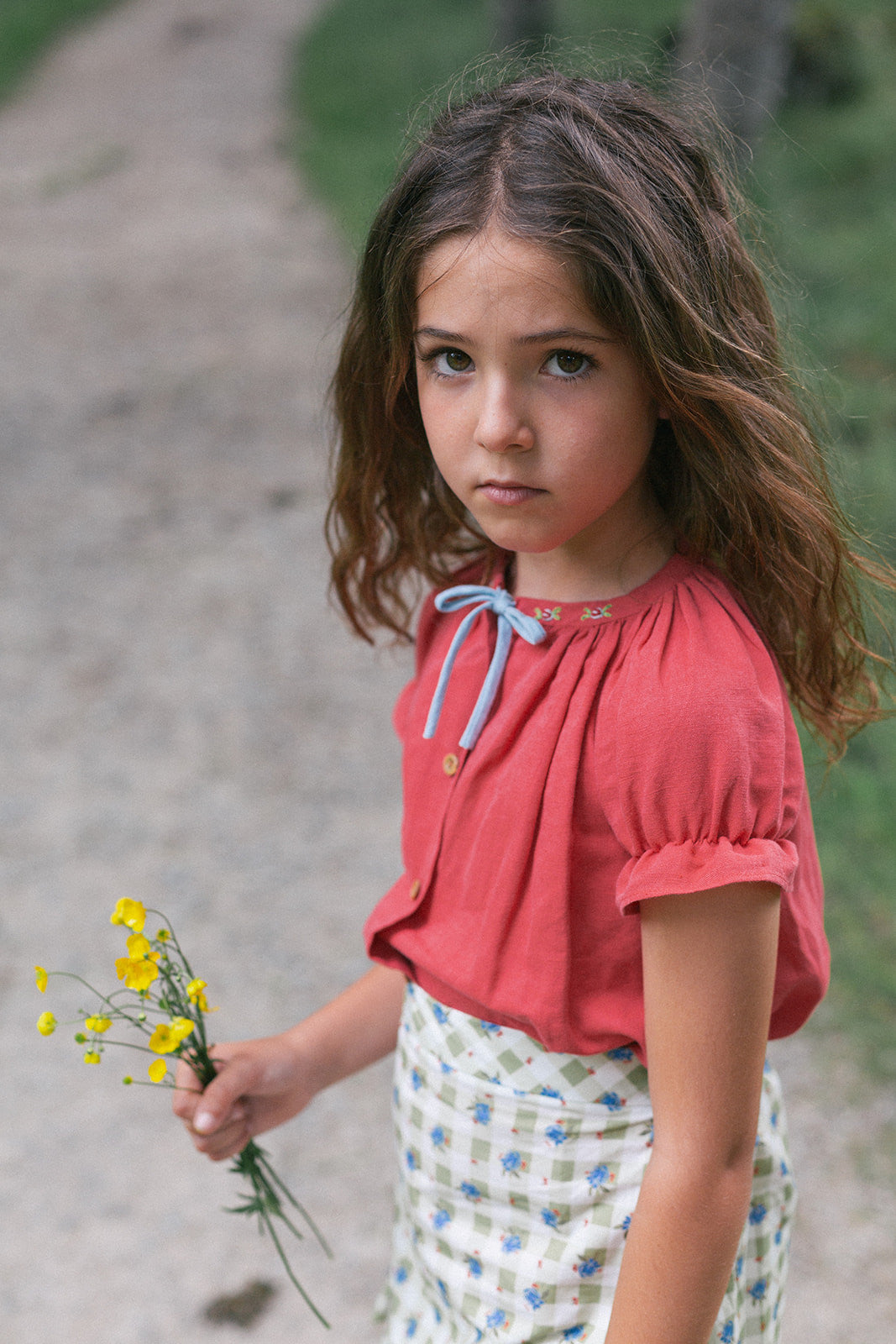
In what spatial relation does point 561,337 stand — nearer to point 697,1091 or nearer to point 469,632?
point 469,632

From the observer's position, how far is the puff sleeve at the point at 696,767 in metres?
1.04

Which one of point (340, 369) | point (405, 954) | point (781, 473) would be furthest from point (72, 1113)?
point (781, 473)

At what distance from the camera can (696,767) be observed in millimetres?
1043

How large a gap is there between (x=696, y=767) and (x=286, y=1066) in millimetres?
684

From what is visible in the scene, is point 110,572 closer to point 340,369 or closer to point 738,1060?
point 340,369

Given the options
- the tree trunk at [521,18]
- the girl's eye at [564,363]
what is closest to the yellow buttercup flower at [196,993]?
the girl's eye at [564,363]

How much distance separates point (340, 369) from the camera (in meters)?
1.42

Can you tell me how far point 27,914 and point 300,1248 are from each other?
1187 millimetres

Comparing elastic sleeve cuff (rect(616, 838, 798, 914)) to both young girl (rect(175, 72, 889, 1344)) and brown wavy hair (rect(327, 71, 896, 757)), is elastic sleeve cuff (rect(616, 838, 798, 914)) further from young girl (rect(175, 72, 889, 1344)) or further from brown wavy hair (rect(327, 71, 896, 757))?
brown wavy hair (rect(327, 71, 896, 757))

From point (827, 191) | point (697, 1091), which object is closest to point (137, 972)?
point (697, 1091)

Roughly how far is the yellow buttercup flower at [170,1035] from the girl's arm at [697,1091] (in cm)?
46

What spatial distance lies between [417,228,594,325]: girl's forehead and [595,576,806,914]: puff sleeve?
304 millimetres

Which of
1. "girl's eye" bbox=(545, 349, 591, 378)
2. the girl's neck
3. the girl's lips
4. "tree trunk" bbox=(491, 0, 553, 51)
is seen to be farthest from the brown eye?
"tree trunk" bbox=(491, 0, 553, 51)

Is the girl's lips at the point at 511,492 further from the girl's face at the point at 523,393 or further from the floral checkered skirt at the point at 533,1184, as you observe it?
A: the floral checkered skirt at the point at 533,1184
